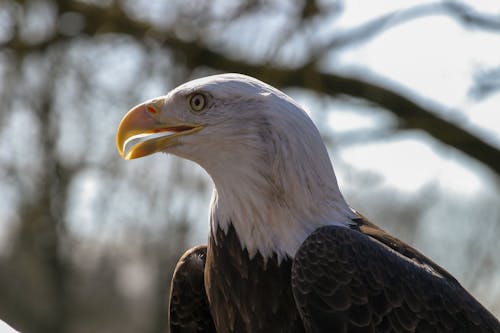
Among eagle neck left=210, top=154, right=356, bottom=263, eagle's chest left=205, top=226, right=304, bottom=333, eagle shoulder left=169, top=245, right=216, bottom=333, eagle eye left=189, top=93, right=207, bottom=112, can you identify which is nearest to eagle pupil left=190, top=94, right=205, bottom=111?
eagle eye left=189, top=93, right=207, bottom=112

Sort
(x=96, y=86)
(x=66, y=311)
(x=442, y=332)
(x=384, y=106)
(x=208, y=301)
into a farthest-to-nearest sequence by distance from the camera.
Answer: (x=66, y=311)
(x=96, y=86)
(x=384, y=106)
(x=208, y=301)
(x=442, y=332)

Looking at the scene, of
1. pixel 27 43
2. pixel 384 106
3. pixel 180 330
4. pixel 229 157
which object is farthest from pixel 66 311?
pixel 229 157

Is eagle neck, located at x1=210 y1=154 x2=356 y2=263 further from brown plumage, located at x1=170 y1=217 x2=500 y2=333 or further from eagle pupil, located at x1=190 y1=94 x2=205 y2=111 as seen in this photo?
eagle pupil, located at x1=190 y1=94 x2=205 y2=111

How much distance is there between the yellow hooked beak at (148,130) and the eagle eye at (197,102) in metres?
0.08

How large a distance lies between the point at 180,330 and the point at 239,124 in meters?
1.27

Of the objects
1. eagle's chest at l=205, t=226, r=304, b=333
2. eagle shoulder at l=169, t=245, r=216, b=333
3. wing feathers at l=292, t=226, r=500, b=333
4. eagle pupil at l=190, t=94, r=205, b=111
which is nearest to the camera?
wing feathers at l=292, t=226, r=500, b=333

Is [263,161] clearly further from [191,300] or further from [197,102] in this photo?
[191,300]

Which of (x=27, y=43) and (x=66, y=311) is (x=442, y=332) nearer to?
(x=27, y=43)

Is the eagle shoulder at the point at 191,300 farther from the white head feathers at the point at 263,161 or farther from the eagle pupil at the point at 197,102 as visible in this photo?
the eagle pupil at the point at 197,102

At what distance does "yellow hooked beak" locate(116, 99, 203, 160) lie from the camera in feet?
15.0

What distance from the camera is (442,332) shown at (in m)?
4.41

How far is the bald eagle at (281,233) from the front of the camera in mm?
4379

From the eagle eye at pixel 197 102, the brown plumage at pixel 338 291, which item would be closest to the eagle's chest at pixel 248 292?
the brown plumage at pixel 338 291

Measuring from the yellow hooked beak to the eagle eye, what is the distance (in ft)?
0.26
